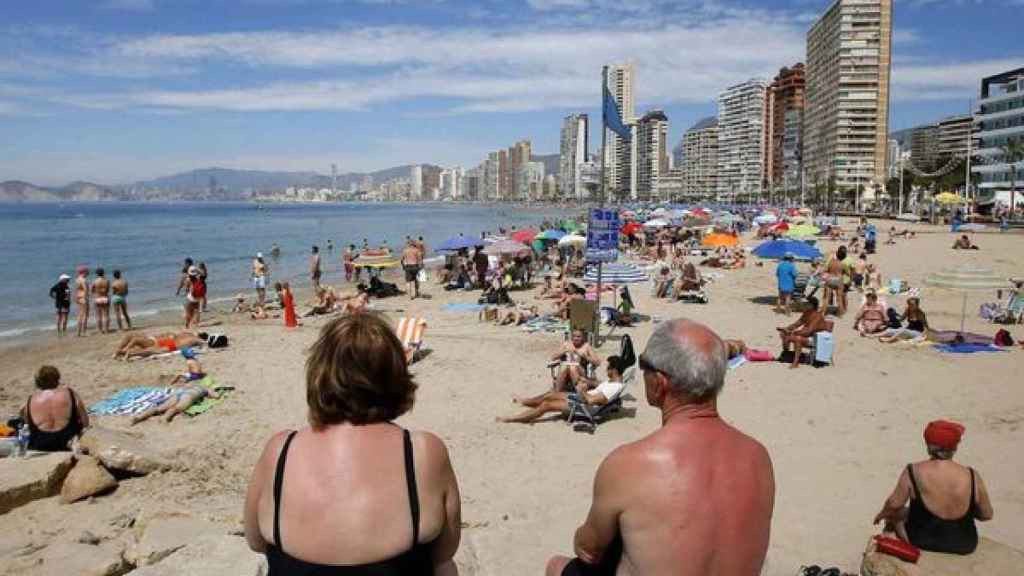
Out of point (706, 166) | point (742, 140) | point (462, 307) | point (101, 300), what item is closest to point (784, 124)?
point (742, 140)

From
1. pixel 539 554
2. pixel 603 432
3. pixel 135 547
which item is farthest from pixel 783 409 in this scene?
pixel 135 547

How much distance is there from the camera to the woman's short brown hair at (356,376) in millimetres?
1917

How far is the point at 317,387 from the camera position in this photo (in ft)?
6.34

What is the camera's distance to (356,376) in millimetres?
1921

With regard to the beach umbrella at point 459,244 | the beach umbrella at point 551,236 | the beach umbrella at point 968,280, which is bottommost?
the beach umbrella at point 968,280

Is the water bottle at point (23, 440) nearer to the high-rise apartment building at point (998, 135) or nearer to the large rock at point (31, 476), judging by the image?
the large rock at point (31, 476)

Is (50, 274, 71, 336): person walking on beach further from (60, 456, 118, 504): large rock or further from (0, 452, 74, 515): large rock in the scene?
(60, 456, 118, 504): large rock

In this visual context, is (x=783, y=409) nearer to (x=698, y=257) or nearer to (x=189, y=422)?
(x=189, y=422)

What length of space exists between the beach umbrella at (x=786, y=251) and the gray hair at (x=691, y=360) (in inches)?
592

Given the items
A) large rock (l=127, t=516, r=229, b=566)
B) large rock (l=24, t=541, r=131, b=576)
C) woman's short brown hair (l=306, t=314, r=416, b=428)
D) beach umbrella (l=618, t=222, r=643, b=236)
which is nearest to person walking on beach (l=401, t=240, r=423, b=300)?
large rock (l=127, t=516, r=229, b=566)

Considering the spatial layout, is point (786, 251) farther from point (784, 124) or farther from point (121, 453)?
point (784, 124)

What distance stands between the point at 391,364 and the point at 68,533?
509cm

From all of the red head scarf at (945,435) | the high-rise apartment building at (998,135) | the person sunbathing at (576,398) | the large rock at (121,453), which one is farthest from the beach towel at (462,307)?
the high-rise apartment building at (998,135)

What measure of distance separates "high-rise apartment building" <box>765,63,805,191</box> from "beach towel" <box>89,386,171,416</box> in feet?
426
